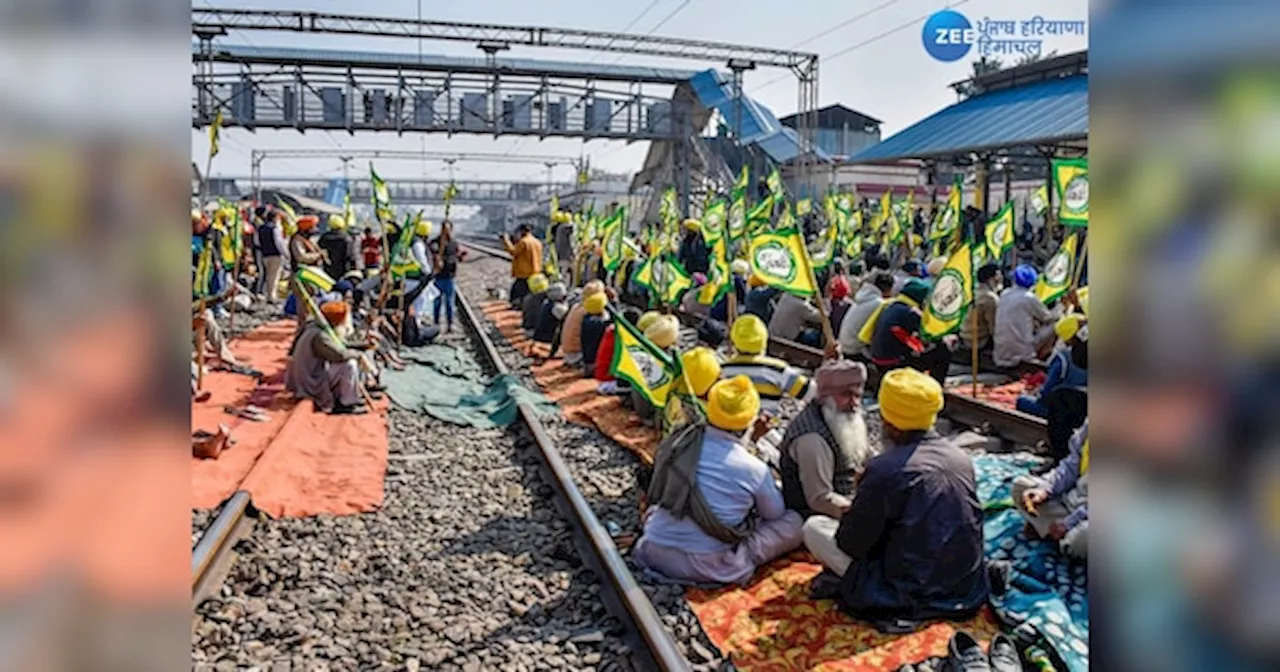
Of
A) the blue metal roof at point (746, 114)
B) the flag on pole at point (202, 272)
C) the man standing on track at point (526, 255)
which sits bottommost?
the flag on pole at point (202, 272)

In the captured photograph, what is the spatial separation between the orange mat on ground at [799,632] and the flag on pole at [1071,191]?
6396mm

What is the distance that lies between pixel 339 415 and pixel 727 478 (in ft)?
15.4

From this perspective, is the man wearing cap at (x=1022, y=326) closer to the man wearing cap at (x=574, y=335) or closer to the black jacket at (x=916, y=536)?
the man wearing cap at (x=574, y=335)

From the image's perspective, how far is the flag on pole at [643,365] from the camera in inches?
234

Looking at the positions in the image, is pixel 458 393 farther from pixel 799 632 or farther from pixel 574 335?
pixel 799 632

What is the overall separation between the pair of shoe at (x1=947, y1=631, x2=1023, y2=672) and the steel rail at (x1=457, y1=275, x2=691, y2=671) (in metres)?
0.97

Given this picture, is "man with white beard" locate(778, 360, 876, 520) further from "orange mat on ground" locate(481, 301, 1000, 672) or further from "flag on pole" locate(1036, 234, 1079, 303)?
"flag on pole" locate(1036, 234, 1079, 303)

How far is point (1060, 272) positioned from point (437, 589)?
7.15 metres

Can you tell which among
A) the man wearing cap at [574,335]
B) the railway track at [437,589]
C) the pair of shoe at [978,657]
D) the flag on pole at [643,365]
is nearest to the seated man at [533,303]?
the man wearing cap at [574,335]

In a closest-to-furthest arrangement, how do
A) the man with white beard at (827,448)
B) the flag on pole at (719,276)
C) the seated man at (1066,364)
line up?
the man with white beard at (827,448)
the seated man at (1066,364)
the flag on pole at (719,276)

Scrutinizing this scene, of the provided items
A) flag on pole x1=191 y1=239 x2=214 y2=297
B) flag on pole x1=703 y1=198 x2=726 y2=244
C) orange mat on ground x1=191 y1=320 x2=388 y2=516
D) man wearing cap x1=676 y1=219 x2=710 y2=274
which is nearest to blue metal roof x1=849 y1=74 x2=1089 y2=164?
man wearing cap x1=676 y1=219 x2=710 y2=274

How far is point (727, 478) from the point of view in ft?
15.5
